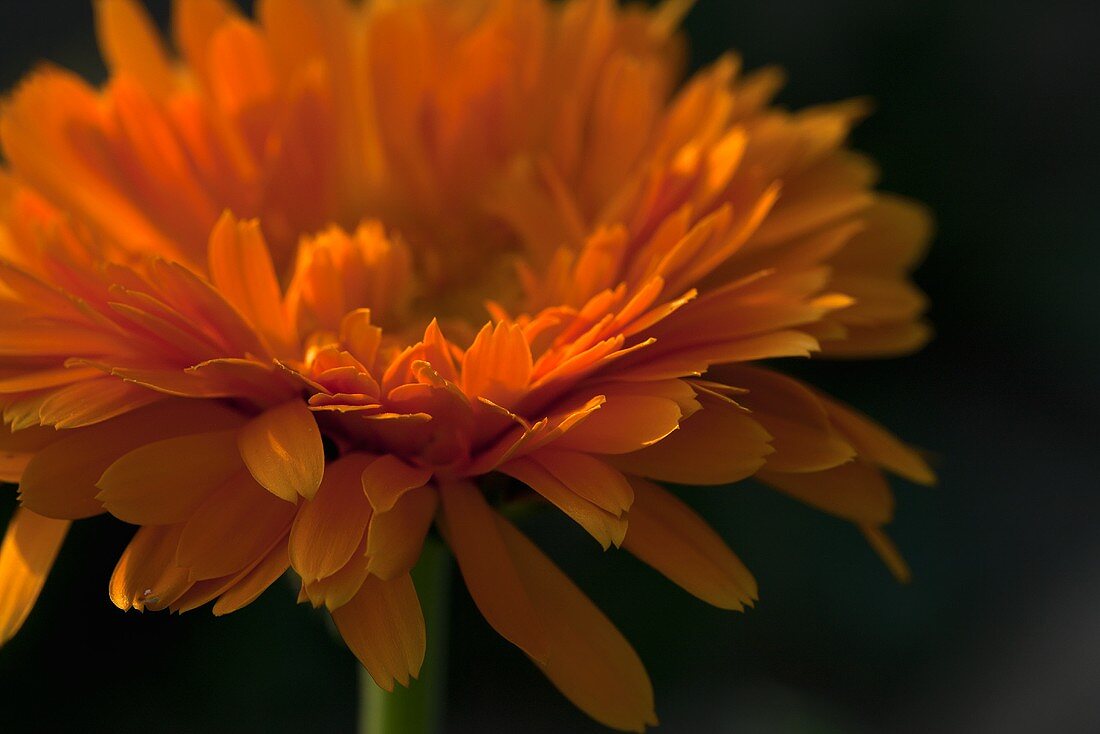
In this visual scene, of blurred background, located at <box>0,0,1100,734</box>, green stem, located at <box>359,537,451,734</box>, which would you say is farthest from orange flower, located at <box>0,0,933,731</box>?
blurred background, located at <box>0,0,1100,734</box>

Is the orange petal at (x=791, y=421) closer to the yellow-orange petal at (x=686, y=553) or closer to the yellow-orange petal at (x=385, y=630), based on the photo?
the yellow-orange petal at (x=686, y=553)

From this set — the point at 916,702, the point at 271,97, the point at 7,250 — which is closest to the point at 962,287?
the point at 916,702

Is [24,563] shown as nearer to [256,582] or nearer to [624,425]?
[256,582]

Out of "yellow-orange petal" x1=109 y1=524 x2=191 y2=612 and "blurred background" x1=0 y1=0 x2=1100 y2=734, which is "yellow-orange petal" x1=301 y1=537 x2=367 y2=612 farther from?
"blurred background" x1=0 y1=0 x2=1100 y2=734

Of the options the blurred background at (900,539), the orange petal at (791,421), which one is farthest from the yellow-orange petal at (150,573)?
the blurred background at (900,539)

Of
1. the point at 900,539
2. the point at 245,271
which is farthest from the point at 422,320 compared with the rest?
the point at 900,539

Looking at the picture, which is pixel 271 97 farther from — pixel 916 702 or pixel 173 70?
pixel 916 702
